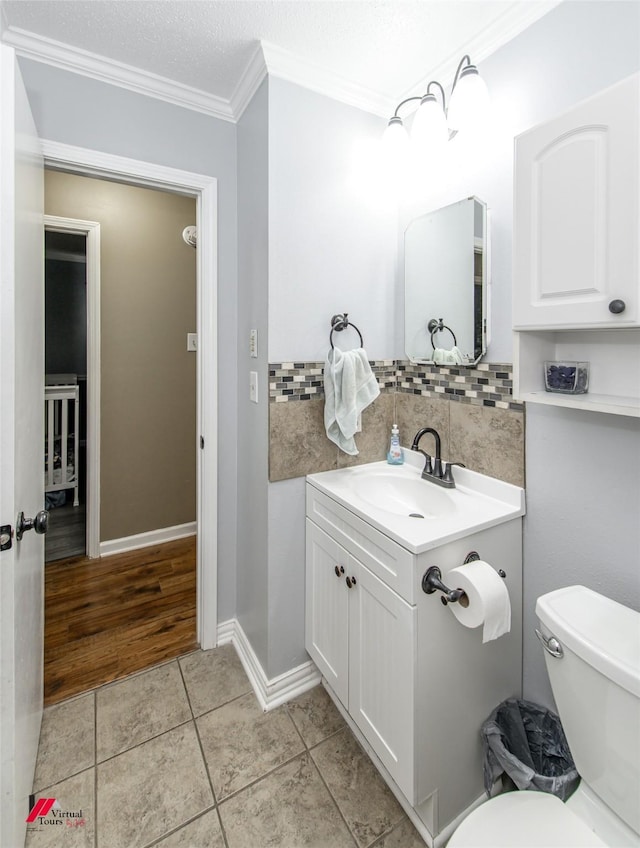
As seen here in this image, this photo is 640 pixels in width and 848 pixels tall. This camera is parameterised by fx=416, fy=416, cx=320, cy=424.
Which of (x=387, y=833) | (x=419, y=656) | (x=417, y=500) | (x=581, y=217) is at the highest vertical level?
(x=581, y=217)

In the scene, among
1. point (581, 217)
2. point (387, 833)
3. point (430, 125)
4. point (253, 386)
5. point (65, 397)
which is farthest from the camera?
point (65, 397)

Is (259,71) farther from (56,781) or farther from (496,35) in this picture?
(56,781)

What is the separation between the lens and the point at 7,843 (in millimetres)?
970

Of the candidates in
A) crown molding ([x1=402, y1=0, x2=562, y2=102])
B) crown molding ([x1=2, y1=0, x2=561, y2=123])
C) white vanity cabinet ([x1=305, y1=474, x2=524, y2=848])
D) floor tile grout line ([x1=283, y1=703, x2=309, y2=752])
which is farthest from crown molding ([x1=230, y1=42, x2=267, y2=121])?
floor tile grout line ([x1=283, y1=703, x2=309, y2=752])

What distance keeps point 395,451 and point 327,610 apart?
2.27 feet

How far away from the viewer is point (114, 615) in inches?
85.5

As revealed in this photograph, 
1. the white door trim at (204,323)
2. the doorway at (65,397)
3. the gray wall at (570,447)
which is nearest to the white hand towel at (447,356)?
the gray wall at (570,447)

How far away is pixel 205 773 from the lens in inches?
53.7

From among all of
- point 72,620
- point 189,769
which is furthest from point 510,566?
point 72,620

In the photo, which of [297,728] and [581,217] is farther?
[297,728]

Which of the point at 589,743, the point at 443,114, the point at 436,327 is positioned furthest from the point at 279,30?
the point at 589,743

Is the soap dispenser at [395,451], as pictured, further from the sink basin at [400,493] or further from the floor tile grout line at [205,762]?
the floor tile grout line at [205,762]

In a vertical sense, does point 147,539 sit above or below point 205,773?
above

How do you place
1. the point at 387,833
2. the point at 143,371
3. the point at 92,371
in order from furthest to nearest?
the point at 143,371, the point at 92,371, the point at 387,833
